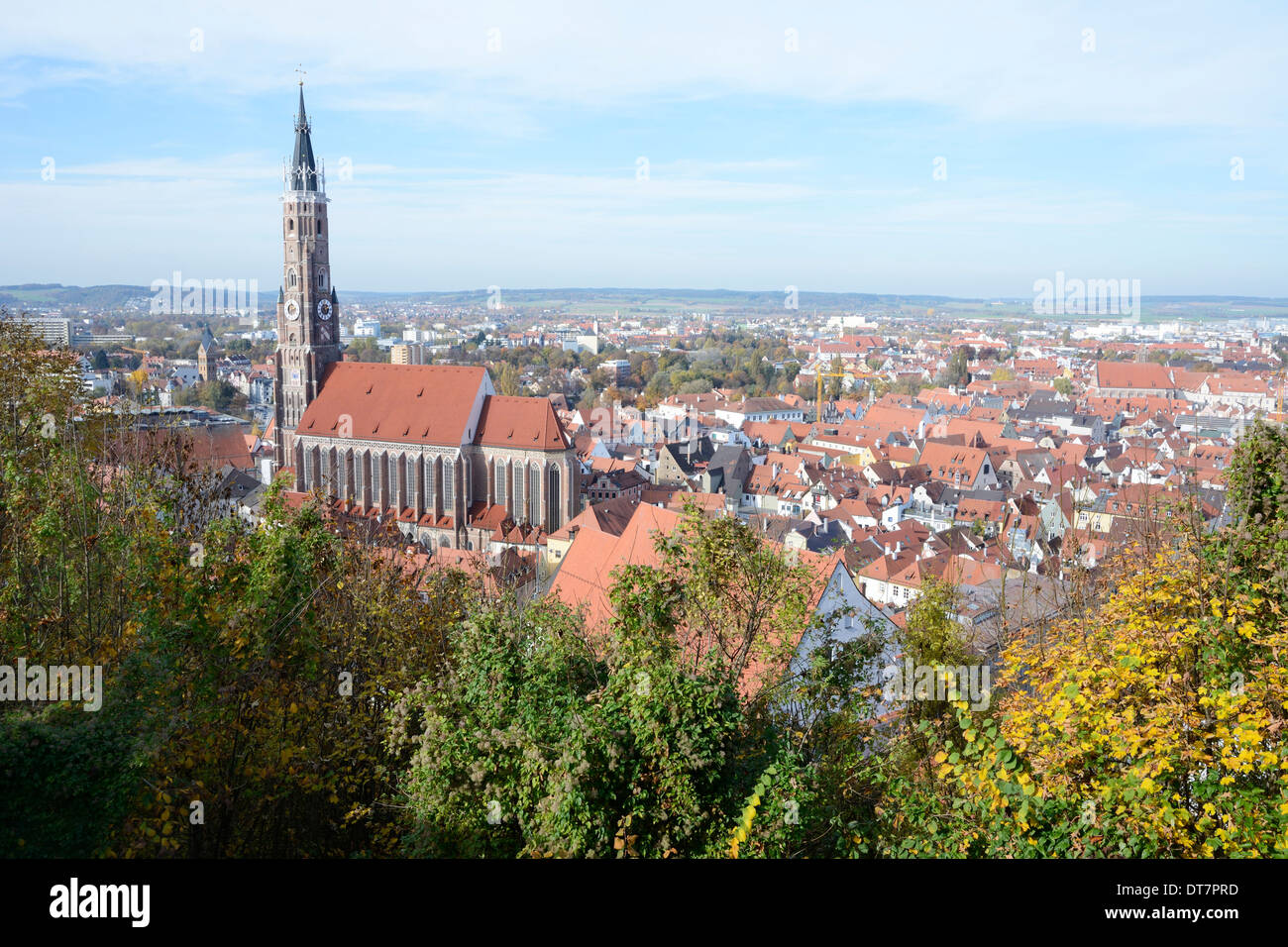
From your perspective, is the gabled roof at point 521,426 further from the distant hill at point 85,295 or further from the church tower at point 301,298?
the distant hill at point 85,295

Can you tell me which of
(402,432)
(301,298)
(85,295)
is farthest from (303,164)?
(85,295)

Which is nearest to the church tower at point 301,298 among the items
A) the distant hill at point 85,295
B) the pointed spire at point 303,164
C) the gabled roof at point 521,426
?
the pointed spire at point 303,164

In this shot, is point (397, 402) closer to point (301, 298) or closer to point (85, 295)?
point (301, 298)

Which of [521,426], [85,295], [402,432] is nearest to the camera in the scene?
[521,426]

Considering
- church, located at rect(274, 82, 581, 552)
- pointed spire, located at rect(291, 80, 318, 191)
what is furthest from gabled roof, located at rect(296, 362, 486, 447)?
pointed spire, located at rect(291, 80, 318, 191)

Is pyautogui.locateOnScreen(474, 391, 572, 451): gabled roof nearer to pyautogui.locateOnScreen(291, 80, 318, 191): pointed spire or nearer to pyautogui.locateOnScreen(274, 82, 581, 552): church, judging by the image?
pyautogui.locateOnScreen(274, 82, 581, 552): church

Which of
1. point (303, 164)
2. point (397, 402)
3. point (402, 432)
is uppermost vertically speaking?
point (303, 164)
